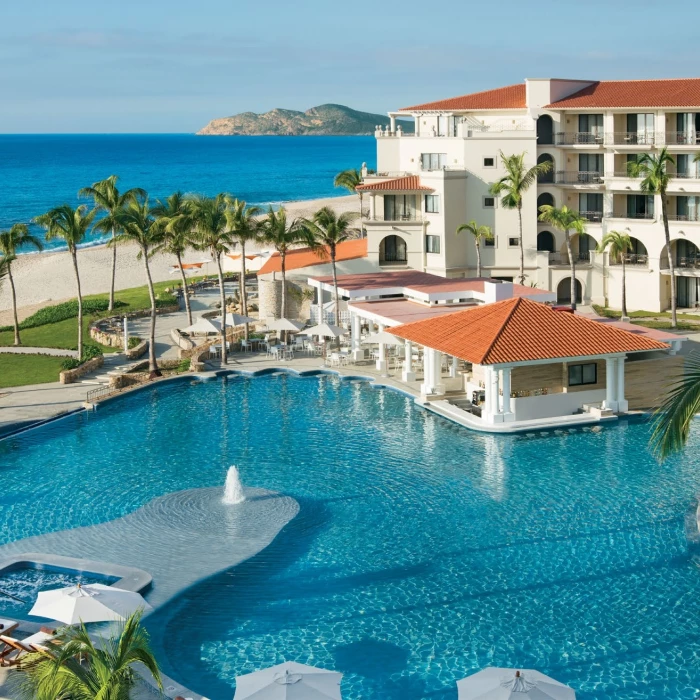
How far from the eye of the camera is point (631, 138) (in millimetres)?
61875

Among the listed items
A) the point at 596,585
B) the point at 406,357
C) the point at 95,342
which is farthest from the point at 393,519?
the point at 95,342

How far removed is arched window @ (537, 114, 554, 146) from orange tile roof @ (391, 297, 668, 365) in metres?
25.5

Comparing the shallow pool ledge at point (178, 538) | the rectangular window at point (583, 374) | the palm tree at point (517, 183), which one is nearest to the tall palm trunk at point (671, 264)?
the palm tree at point (517, 183)

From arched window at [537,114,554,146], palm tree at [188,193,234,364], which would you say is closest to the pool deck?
palm tree at [188,193,234,364]

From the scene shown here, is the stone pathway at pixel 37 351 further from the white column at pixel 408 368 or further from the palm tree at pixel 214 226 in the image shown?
the white column at pixel 408 368

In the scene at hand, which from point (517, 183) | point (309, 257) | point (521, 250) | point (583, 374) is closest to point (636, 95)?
point (517, 183)

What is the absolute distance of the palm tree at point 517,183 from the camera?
6031 centimetres

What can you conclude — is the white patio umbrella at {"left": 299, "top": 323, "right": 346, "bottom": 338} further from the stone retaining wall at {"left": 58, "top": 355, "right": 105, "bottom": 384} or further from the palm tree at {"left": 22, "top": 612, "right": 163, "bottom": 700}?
the palm tree at {"left": 22, "top": 612, "right": 163, "bottom": 700}

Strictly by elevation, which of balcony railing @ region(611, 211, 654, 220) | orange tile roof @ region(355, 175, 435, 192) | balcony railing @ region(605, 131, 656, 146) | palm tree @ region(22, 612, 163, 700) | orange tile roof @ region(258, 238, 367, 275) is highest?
balcony railing @ region(605, 131, 656, 146)

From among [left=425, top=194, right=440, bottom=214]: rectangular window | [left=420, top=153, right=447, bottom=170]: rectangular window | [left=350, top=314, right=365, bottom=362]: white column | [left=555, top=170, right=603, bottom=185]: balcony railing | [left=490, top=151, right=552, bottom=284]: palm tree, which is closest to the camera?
[left=350, top=314, right=365, bottom=362]: white column

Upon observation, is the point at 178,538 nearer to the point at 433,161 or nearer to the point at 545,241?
the point at 545,241

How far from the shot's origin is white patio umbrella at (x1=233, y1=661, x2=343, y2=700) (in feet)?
60.7

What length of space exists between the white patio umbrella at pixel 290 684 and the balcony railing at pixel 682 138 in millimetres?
47559

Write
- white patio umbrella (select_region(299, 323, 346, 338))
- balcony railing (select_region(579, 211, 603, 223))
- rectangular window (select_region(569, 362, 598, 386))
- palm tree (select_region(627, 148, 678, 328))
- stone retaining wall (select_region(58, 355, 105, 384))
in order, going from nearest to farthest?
rectangular window (select_region(569, 362, 598, 386)) → stone retaining wall (select_region(58, 355, 105, 384)) → white patio umbrella (select_region(299, 323, 346, 338)) → palm tree (select_region(627, 148, 678, 328)) → balcony railing (select_region(579, 211, 603, 223))
